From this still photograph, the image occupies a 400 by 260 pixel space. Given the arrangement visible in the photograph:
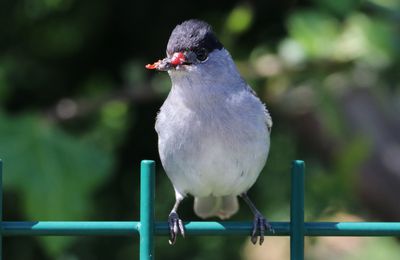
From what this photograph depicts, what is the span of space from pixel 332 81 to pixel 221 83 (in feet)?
3.26

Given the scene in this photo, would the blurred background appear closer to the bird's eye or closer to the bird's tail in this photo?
the bird's tail

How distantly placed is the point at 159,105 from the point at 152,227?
1828 millimetres

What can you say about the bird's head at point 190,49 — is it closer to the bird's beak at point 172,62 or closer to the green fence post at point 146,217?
the bird's beak at point 172,62

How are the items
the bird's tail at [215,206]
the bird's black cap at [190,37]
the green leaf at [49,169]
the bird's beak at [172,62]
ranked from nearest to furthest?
the bird's beak at [172,62] < the bird's black cap at [190,37] < the bird's tail at [215,206] < the green leaf at [49,169]

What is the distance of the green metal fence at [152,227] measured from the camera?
189 centimetres

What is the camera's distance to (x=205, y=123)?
8.43ft

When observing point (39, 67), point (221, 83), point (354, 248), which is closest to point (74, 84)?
point (39, 67)

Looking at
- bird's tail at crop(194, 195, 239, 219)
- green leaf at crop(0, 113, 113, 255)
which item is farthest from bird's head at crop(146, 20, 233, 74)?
green leaf at crop(0, 113, 113, 255)

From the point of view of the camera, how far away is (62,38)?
12.2 feet

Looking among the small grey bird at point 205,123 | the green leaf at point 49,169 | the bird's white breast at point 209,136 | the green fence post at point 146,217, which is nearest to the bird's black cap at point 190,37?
the small grey bird at point 205,123

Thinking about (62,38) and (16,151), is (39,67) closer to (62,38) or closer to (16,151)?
(62,38)

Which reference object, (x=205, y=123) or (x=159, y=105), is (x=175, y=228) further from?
(x=159, y=105)

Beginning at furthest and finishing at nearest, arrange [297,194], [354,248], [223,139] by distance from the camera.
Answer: [354,248], [223,139], [297,194]

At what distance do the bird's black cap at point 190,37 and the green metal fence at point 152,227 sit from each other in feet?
2.32
